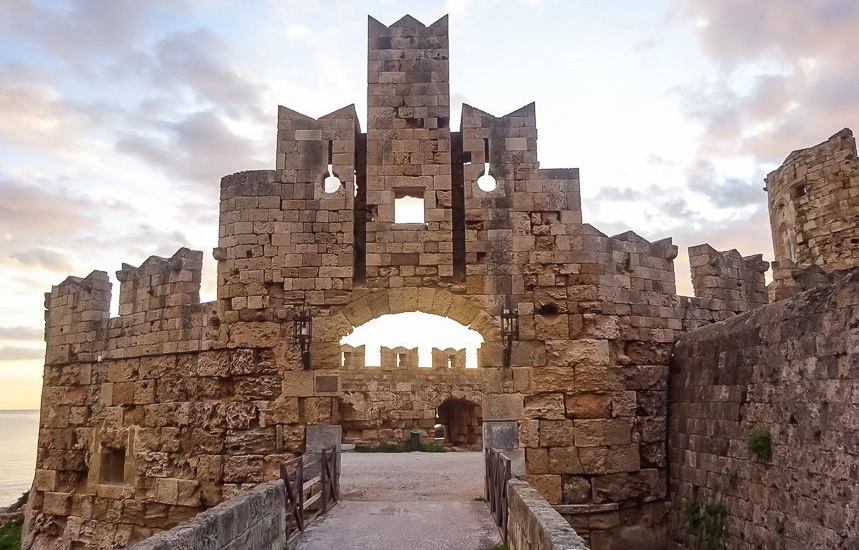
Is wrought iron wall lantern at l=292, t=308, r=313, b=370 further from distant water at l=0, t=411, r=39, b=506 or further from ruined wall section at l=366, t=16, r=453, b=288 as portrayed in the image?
distant water at l=0, t=411, r=39, b=506

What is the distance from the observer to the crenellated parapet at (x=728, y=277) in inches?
423

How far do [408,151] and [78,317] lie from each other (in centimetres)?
690

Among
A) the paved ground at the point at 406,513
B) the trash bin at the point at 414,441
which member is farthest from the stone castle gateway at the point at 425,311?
the trash bin at the point at 414,441

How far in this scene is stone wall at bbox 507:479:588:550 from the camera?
14.8 feet

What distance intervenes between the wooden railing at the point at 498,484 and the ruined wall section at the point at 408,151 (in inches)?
103

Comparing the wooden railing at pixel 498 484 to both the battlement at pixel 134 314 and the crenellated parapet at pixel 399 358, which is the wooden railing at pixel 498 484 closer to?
the battlement at pixel 134 314

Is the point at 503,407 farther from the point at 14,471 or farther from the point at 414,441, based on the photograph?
the point at 14,471

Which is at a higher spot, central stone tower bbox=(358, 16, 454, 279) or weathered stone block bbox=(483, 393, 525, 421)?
central stone tower bbox=(358, 16, 454, 279)

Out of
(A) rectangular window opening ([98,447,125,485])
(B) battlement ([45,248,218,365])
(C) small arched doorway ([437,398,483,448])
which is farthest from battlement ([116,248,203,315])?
(C) small arched doorway ([437,398,483,448])

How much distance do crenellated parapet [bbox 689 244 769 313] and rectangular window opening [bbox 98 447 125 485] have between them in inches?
390

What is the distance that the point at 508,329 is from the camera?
9320 millimetres

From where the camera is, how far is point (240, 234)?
9773mm

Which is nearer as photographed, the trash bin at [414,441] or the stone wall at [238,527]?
the stone wall at [238,527]

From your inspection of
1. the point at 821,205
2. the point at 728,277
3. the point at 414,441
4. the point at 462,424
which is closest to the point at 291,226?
the point at 728,277
